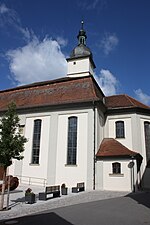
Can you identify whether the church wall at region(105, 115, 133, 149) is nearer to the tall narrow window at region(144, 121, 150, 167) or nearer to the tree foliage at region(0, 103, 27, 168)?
the tall narrow window at region(144, 121, 150, 167)

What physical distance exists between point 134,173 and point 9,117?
38.4 ft

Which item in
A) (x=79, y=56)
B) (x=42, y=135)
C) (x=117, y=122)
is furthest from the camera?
(x=79, y=56)

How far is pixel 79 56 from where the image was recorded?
107 ft

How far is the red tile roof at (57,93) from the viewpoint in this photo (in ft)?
69.9

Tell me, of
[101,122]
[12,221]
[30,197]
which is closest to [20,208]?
[30,197]

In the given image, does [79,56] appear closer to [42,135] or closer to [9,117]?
[42,135]

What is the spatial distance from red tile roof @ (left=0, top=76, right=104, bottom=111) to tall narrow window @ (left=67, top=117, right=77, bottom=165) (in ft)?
6.45

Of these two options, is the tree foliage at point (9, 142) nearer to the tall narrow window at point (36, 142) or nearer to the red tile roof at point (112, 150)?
the red tile roof at point (112, 150)

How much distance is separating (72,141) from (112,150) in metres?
3.67

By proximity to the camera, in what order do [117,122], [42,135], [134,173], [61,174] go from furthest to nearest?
[117,122], [42,135], [61,174], [134,173]

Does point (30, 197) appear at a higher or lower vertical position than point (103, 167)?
lower

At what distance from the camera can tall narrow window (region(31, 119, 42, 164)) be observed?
2126cm

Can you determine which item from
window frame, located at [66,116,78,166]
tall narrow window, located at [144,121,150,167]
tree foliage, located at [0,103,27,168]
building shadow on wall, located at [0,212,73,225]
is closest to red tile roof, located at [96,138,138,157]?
window frame, located at [66,116,78,166]

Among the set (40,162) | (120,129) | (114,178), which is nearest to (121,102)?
(120,129)
